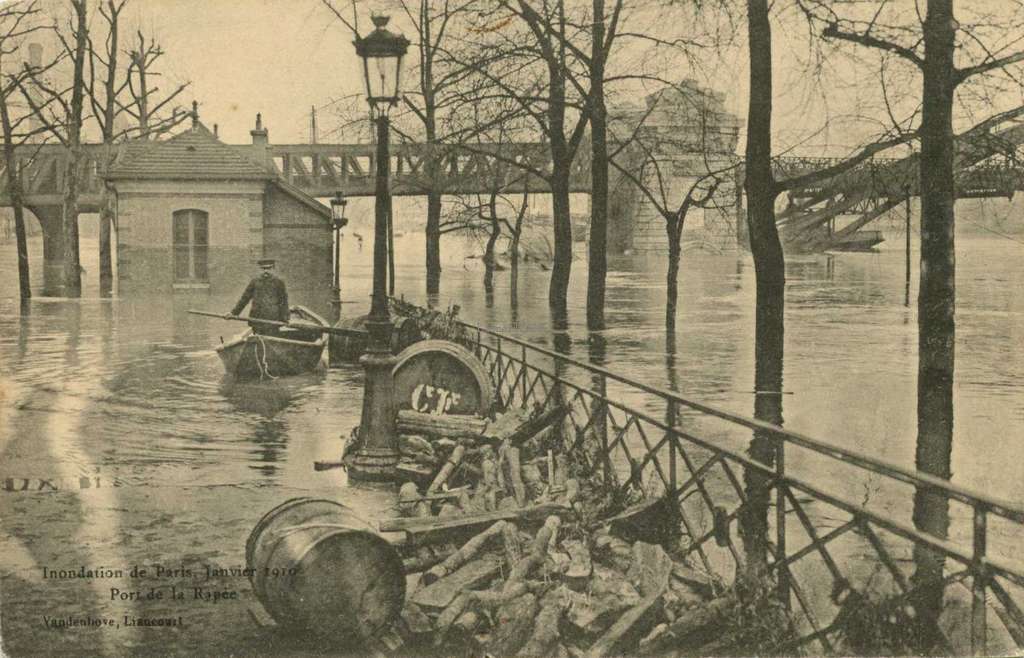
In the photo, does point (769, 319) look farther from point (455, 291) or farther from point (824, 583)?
point (455, 291)

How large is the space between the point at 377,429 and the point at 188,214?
26.3 meters

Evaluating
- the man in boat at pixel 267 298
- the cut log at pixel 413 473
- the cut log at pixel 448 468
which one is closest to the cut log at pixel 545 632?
the cut log at pixel 448 468

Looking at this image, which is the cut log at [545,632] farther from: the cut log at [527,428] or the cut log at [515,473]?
the cut log at [527,428]

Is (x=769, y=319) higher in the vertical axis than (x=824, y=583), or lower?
higher

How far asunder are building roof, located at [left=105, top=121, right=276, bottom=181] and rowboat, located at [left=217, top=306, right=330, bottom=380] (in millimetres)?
17883

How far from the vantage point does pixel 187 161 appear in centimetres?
3306

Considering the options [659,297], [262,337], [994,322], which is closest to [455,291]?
[659,297]

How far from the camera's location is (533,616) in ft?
18.1

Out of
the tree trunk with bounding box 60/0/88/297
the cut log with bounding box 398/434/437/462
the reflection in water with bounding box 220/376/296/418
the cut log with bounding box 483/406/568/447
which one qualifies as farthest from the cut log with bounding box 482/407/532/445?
the tree trunk with bounding box 60/0/88/297

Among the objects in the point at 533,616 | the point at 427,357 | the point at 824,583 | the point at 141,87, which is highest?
the point at 141,87

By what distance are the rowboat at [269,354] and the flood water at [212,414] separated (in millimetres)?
357

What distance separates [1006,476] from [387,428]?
665 centimetres

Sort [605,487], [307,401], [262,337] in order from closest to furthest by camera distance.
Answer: [605,487] → [307,401] → [262,337]

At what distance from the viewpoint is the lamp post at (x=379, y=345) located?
8.68 metres
